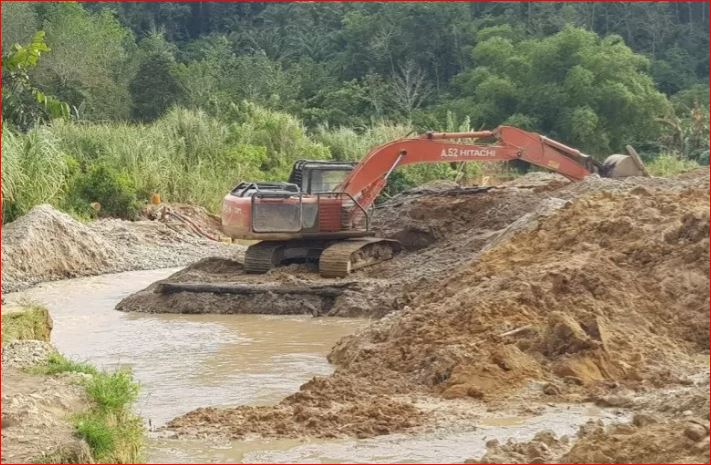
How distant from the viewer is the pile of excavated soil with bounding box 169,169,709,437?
1002 cm

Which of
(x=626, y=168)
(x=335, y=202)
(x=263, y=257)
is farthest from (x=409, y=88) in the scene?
(x=263, y=257)

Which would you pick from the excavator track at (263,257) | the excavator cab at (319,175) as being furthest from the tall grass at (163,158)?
the excavator track at (263,257)

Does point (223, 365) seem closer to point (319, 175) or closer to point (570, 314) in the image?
point (570, 314)

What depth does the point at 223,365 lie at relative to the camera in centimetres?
1277

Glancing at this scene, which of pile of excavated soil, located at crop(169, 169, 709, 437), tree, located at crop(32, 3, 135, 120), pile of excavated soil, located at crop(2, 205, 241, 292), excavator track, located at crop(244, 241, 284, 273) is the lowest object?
pile of excavated soil, located at crop(2, 205, 241, 292)

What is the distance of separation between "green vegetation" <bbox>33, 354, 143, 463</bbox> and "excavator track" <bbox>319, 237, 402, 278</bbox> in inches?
312

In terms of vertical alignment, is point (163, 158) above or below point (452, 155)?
below

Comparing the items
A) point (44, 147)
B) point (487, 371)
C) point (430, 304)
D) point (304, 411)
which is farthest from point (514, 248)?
point (44, 147)

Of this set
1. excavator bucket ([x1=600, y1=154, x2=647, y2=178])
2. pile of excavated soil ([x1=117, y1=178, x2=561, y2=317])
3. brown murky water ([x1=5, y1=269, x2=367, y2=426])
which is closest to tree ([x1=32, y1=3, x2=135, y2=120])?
pile of excavated soil ([x1=117, y1=178, x2=561, y2=317])

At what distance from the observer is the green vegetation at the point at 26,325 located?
11.0m

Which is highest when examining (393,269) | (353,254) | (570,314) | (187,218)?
(570,314)

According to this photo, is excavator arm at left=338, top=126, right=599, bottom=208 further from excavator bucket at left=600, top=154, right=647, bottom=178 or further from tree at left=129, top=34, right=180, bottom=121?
tree at left=129, top=34, right=180, bottom=121

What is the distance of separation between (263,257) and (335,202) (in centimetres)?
138

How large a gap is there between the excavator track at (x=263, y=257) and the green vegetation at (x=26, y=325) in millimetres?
5694
